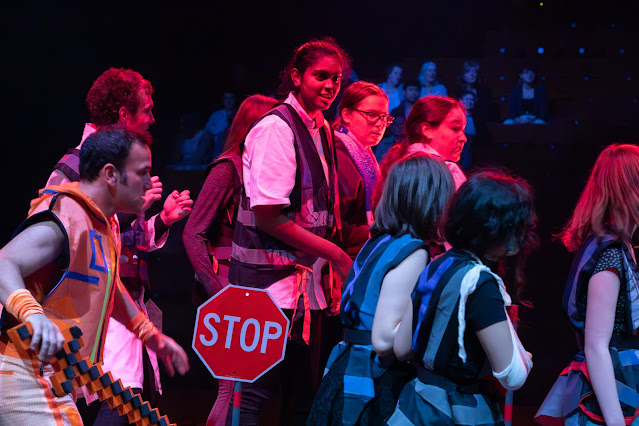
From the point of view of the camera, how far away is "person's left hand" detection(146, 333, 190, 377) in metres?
2.18

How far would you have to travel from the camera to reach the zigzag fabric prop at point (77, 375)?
168 cm

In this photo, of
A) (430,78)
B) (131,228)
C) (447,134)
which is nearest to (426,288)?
(447,134)

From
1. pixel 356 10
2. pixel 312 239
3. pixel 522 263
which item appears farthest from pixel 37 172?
pixel 522 263

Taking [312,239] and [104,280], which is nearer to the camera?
[104,280]

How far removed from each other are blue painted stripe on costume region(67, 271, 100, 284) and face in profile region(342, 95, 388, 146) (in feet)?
4.91

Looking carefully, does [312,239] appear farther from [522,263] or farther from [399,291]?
[522,263]

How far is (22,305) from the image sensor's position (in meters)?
1.69

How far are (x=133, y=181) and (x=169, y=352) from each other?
1.73 ft

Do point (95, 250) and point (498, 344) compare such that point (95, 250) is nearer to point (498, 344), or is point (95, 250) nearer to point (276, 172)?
point (276, 172)

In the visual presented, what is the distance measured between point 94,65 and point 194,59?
2.02 feet

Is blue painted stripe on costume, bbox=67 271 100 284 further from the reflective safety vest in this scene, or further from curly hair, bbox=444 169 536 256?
curly hair, bbox=444 169 536 256

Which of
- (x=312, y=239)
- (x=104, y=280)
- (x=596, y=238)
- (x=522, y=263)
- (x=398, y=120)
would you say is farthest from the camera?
(x=398, y=120)

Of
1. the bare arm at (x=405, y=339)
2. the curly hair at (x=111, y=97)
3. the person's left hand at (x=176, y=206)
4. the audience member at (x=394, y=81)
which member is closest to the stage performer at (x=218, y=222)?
the person's left hand at (x=176, y=206)

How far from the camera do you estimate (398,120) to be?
4.95 meters
